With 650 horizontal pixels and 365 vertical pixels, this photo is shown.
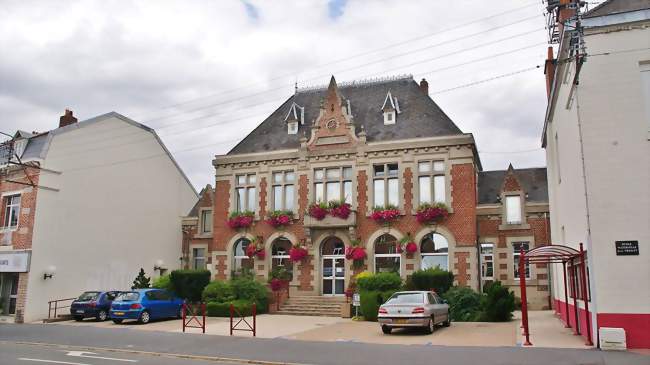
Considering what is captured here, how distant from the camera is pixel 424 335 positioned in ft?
55.3

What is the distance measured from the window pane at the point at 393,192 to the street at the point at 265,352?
12.3 metres

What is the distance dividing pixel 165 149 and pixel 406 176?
15.2m

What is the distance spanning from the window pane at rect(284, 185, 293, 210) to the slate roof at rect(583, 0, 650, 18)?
59.2 feet

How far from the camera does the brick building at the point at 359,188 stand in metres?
26.0

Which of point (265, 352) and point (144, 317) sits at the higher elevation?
point (144, 317)

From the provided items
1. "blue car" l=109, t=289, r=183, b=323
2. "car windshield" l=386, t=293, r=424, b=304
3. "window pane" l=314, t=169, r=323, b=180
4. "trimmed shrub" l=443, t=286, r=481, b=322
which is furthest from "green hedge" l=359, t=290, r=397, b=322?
"blue car" l=109, t=289, r=183, b=323

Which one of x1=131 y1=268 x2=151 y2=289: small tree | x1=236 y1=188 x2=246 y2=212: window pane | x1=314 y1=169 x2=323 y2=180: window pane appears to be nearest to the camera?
x1=131 y1=268 x2=151 y2=289: small tree

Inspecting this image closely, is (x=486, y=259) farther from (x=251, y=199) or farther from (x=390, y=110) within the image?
(x=251, y=199)

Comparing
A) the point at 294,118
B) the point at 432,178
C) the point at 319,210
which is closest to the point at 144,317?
the point at 319,210

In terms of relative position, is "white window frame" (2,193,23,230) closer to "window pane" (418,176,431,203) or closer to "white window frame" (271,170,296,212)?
"white window frame" (271,170,296,212)

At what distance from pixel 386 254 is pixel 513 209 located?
21.6 ft

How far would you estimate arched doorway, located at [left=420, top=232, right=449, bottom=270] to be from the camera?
2584 centimetres

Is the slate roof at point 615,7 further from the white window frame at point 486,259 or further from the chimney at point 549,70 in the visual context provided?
the white window frame at point 486,259

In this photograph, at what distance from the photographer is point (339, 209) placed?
26.9 meters
